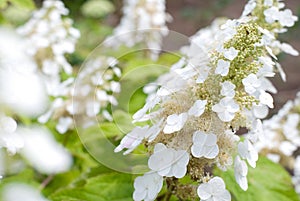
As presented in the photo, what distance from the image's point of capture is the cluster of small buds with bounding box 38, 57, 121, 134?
1117 mm

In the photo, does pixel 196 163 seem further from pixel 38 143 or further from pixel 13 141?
pixel 38 143

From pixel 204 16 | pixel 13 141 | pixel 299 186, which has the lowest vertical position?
pixel 204 16

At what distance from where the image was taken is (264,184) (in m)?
1.01

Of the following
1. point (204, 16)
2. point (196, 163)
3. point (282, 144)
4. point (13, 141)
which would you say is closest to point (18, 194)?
point (13, 141)

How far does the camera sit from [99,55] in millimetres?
1257

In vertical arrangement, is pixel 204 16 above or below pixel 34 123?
below

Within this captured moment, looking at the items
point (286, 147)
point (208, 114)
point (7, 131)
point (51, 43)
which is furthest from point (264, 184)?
point (51, 43)

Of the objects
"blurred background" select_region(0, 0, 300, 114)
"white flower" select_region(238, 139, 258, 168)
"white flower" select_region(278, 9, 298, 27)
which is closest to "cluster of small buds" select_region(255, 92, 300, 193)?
"white flower" select_region(278, 9, 298, 27)

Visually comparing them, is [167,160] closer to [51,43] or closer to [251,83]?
[251,83]

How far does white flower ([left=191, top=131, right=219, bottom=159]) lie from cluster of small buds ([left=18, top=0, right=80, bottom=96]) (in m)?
0.59

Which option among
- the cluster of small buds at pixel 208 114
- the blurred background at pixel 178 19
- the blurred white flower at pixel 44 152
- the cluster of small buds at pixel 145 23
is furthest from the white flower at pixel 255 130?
the blurred background at pixel 178 19

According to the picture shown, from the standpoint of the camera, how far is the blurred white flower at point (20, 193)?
97 cm

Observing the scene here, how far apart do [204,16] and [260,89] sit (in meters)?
3.52

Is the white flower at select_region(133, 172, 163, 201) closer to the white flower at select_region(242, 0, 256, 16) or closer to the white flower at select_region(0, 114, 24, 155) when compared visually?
the white flower at select_region(0, 114, 24, 155)
